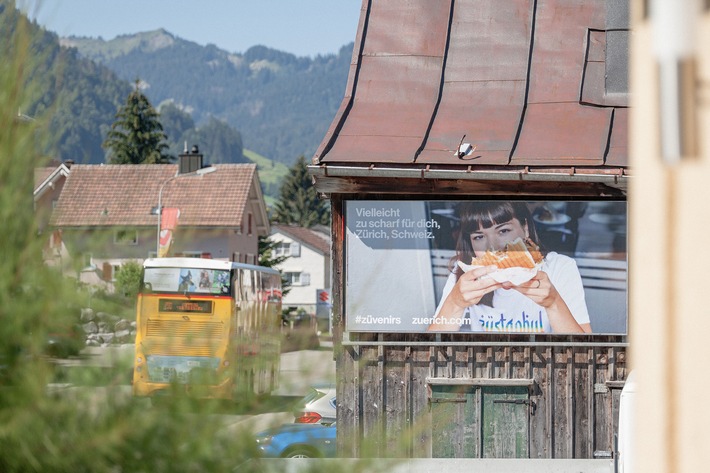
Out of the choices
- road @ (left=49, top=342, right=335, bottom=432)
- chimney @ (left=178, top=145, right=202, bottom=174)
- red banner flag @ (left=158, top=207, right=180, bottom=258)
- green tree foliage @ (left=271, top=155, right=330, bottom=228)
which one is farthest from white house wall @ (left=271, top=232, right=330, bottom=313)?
road @ (left=49, top=342, right=335, bottom=432)

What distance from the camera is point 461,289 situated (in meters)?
17.3

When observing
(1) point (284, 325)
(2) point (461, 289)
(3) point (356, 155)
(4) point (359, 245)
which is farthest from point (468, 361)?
(1) point (284, 325)

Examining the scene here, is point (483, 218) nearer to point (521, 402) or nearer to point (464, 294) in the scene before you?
point (464, 294)

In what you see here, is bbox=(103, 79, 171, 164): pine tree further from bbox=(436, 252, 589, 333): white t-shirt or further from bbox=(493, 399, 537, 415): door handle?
bbox=(493, 399, 537, 415): door handle

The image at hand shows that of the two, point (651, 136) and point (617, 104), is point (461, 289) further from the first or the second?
point (651, 136)

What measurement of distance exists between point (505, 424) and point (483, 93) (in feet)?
16.9

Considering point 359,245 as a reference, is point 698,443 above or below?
below

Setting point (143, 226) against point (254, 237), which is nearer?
point (143, 226)

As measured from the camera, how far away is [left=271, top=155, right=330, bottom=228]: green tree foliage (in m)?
121

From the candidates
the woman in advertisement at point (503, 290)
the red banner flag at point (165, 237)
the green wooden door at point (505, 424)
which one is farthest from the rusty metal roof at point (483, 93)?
the red banner flag at point (165, 237)

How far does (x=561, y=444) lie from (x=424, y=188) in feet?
14.0

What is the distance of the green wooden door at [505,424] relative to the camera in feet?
55.5

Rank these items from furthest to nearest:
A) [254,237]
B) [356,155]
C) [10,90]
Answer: [254,237], [356,155], [10,90]

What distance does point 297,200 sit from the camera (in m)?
123
